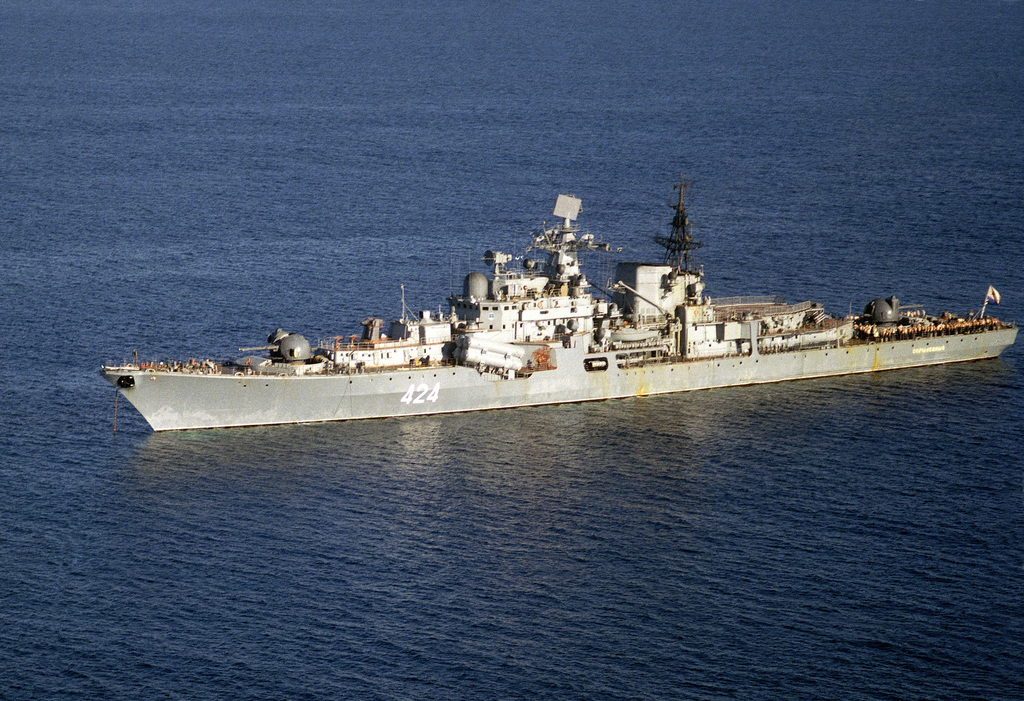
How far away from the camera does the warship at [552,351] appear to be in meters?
99.1

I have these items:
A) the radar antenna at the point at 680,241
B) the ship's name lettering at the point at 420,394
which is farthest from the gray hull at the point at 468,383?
the radar antenna at the point at 680,241

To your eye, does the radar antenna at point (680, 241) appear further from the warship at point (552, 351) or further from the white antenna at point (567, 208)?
the white antenna at point (567, 208)

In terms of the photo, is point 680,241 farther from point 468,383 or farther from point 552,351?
point 468,383

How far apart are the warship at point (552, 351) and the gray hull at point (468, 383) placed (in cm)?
9

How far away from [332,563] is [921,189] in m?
97.4

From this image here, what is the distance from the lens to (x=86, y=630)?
7281 cm

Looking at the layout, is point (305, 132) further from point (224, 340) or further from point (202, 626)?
point (202, 626)

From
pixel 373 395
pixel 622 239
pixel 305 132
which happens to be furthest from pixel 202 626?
pixel 305 132

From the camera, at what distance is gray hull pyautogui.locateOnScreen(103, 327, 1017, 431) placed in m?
97.9

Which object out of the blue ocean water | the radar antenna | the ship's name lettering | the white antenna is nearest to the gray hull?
the ship's name lettering

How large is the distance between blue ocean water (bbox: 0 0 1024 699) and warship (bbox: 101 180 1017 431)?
1.64m

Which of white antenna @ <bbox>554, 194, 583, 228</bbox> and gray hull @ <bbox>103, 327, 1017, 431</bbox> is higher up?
white antenna @ <bbox>554, 194, 583, 228</bbox>

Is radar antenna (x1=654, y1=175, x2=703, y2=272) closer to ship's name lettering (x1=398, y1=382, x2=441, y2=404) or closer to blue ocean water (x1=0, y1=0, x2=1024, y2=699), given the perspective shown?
Result: blue ocean water (x1=0, y1=0, x2=1024, y2=699)

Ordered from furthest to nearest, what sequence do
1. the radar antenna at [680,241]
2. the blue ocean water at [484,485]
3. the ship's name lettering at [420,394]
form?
the radar antenna at [680,241] → the ship's name lettering at [420,394] → the blue ocean water at [484,485]
